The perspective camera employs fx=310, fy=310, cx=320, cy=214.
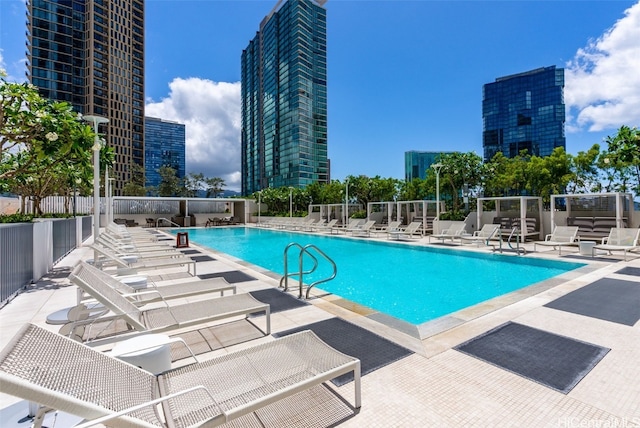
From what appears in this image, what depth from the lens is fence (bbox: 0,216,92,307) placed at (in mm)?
4543

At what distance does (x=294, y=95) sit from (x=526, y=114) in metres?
57.6

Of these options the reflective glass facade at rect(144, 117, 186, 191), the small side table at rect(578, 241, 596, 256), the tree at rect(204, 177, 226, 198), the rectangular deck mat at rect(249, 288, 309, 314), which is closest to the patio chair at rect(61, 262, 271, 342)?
the rectangular deck mat at rect(249, 288, 309, 314)

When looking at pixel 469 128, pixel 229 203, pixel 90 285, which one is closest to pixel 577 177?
pixel 90 285

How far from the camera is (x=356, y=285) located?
7.06 meters

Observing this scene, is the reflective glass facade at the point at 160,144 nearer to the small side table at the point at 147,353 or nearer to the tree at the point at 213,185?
the tree at the point at 213,185

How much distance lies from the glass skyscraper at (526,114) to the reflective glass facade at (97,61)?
85.1 meters

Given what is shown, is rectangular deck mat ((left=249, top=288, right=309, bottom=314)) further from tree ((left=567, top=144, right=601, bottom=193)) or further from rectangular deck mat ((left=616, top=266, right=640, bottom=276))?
tree ((left=567, top=144, right=601, bottom=193))

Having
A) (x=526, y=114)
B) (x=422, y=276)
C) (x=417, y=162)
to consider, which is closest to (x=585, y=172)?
(x=422, y=276)

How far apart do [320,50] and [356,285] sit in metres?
96.3

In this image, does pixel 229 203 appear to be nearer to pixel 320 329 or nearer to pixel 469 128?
pixel 320 329

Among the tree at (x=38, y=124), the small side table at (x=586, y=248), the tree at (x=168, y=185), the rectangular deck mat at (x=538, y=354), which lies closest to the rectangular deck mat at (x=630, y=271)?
the small side table at (x=586, y=248)

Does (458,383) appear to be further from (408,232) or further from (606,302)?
(408,232)

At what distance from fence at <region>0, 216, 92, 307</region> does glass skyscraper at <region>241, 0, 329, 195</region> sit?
7650 cm

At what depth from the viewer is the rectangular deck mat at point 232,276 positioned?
20.5 feet
